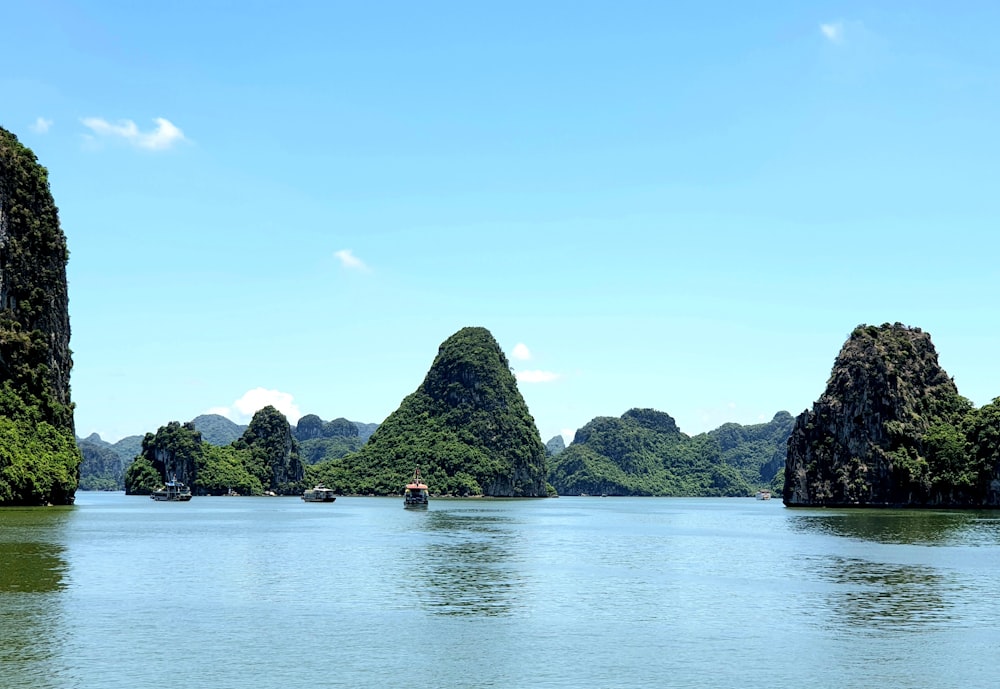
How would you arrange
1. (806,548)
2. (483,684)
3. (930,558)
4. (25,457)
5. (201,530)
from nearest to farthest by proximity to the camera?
(483,684) → (930,558) → (806,548) → (201,530) → (25,457)

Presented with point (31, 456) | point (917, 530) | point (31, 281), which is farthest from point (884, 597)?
point (31, 281)

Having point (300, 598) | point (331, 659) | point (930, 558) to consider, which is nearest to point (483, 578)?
point (300, 598)

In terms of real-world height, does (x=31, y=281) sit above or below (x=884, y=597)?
above

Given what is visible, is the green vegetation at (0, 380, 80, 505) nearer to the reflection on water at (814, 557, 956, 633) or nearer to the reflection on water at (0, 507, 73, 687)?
the reflection on water at (0, 507, 73, 687)

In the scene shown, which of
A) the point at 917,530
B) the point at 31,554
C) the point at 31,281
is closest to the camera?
the point at 31,554

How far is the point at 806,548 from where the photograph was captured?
8581 centimetres

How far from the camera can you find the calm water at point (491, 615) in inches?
1238

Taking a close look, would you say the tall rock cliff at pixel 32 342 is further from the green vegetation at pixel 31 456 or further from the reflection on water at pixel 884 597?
the reflection on water at pixel 884 597

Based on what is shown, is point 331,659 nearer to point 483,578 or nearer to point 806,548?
point 483,578

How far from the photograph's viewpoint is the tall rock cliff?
142m

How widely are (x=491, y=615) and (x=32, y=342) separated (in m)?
132

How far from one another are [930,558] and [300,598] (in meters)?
48.4

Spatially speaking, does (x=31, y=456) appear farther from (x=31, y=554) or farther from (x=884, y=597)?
(x=884, y=597)

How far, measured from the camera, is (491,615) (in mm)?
43531
